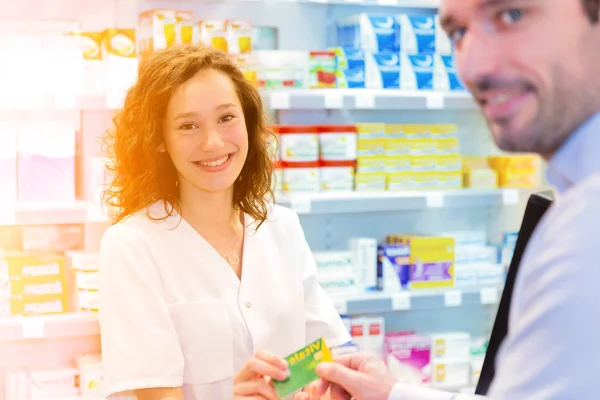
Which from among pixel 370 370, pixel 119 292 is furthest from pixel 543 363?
pixel 119 292

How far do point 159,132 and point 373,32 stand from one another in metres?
1.86

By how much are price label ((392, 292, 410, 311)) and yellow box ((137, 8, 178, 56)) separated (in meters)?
1.52

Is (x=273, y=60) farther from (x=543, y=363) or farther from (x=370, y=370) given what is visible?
(x=543, y=363)

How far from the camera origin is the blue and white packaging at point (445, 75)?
13.2 feet

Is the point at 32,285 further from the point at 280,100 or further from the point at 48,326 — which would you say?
the point at 280,100

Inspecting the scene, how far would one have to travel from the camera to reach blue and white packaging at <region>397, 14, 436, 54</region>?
4.02m

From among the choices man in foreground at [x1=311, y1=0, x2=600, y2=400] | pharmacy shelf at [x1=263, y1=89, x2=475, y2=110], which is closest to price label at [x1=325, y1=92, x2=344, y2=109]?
pharmacy shelf at [x1=263, y1=89, x2=475, y2=110]

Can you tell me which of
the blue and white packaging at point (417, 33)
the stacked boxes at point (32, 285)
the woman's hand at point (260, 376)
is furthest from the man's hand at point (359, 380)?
the blue and white packaging at point (417, 33)

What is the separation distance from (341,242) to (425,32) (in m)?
1.14

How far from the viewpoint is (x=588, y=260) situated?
0.66 m

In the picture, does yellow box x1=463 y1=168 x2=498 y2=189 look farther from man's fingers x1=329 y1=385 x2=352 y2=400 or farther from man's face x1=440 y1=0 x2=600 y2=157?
man's face x1=440 y1=0 x2=600 y2=157

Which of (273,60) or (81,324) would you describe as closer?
(81,324)

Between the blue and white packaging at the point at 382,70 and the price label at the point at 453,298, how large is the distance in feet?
3.30

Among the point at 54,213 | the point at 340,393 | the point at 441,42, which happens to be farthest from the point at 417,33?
the point at 340,393
